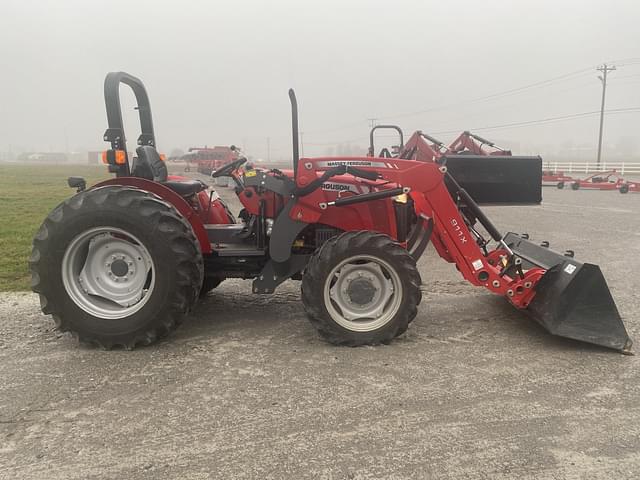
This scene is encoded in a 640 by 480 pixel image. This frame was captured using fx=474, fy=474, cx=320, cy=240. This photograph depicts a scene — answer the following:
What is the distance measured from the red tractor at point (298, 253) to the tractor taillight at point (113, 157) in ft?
0.04

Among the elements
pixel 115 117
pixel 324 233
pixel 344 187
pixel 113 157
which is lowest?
pixel 324 233

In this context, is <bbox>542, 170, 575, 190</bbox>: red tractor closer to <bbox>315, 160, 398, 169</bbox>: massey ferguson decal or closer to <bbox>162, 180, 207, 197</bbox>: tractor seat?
<bbox>315, 160, 398, 169</bbox>: massey ferguson decal

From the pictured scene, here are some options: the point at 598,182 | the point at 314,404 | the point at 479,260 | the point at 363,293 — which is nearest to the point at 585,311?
the point at 479,260

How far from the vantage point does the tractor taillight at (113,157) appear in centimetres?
409

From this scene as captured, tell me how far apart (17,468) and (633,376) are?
3.80 metres

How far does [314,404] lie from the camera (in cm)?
294

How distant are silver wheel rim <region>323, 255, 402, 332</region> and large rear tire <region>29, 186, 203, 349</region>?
43.8 inches

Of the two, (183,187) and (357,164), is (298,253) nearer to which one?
(357,164)

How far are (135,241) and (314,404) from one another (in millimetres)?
1968

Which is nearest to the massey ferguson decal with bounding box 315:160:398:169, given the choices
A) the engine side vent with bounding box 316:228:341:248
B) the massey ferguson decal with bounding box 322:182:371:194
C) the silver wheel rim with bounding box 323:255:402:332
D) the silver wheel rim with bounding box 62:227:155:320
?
the massey ferguson decal with bounding box 322:182:371:194

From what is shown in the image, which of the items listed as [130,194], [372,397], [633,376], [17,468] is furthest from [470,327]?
[17,468]

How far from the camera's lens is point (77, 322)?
12.1ft

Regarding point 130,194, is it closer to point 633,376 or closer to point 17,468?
point 17,468

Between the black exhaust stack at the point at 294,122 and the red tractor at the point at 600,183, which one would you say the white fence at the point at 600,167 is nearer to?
the red tractor at the point at 600,183
